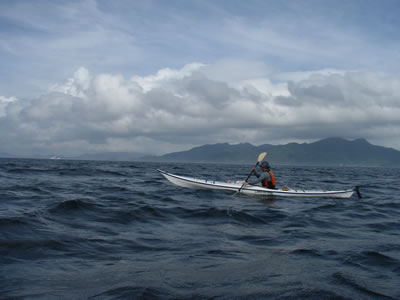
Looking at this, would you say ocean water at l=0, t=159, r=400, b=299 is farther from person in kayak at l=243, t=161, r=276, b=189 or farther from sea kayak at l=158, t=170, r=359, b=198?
sea kayak at l=158, t=170, r=359, b=198

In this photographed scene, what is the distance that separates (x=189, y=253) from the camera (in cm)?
811

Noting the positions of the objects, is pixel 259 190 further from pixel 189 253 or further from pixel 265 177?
pixel 189 253

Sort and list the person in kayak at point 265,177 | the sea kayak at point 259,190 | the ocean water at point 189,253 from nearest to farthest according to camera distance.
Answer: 1. the ocean water at point 189,253
2. the person in kayak at point 265,177
3. the sea kayak at point 259,190

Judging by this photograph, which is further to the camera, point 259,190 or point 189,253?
point 259,190

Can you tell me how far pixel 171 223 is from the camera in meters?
11.7

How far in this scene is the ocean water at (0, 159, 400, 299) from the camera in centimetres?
582

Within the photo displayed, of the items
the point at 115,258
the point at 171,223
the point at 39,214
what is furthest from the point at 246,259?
the point at 39,214

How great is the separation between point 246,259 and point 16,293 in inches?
189

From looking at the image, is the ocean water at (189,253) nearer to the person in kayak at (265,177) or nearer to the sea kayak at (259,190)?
the person in kayak at (265,177)

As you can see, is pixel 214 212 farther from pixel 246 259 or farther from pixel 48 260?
pixel 48 260

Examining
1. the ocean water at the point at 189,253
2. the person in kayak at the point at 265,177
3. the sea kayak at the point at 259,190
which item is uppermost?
the person in kayak at the point at 265,177

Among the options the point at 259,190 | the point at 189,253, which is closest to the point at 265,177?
the point at 259,190

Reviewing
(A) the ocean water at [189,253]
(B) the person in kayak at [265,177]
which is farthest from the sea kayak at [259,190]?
(A) the ocean water at [189,253]

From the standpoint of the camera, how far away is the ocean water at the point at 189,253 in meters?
5.82
